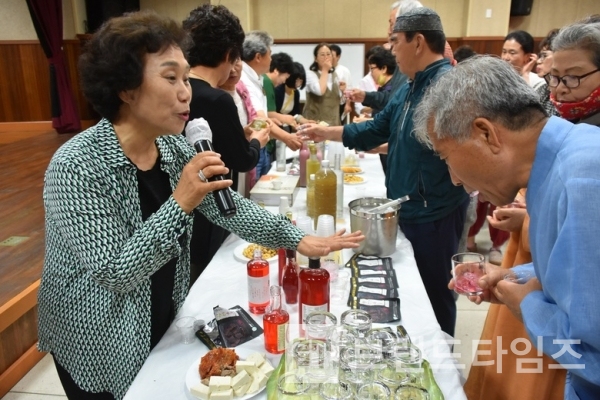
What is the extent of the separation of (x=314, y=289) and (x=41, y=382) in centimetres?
189

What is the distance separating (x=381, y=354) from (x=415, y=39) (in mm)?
1513

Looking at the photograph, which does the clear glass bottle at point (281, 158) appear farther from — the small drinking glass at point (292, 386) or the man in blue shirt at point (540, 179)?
the small drinking glass at point (292, 386)

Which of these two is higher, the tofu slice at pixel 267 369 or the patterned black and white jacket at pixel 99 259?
the patterned black and white jacket at pixel 99 259

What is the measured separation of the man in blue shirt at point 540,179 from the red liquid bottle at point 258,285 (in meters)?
0.61

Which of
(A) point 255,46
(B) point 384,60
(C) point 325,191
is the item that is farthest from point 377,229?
(B) point 384,60

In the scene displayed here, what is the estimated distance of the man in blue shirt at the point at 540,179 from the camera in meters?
0.81

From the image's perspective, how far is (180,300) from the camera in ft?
4.79

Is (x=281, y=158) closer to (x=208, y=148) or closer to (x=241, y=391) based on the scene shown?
(x=208, y=148)

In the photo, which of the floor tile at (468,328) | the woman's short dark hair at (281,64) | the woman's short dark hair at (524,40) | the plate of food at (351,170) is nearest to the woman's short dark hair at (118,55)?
the plate of food at (351,170)

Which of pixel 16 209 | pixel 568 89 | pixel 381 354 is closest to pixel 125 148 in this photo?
pixel 381 354

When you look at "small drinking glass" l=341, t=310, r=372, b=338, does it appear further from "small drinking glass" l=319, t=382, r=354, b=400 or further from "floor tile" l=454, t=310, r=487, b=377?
"floor tile" l=454, t=310, r=487, b=377

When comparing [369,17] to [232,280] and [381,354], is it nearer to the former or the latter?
[232,280]

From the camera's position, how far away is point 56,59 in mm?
7195

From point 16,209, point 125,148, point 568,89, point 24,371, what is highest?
point 568,89
